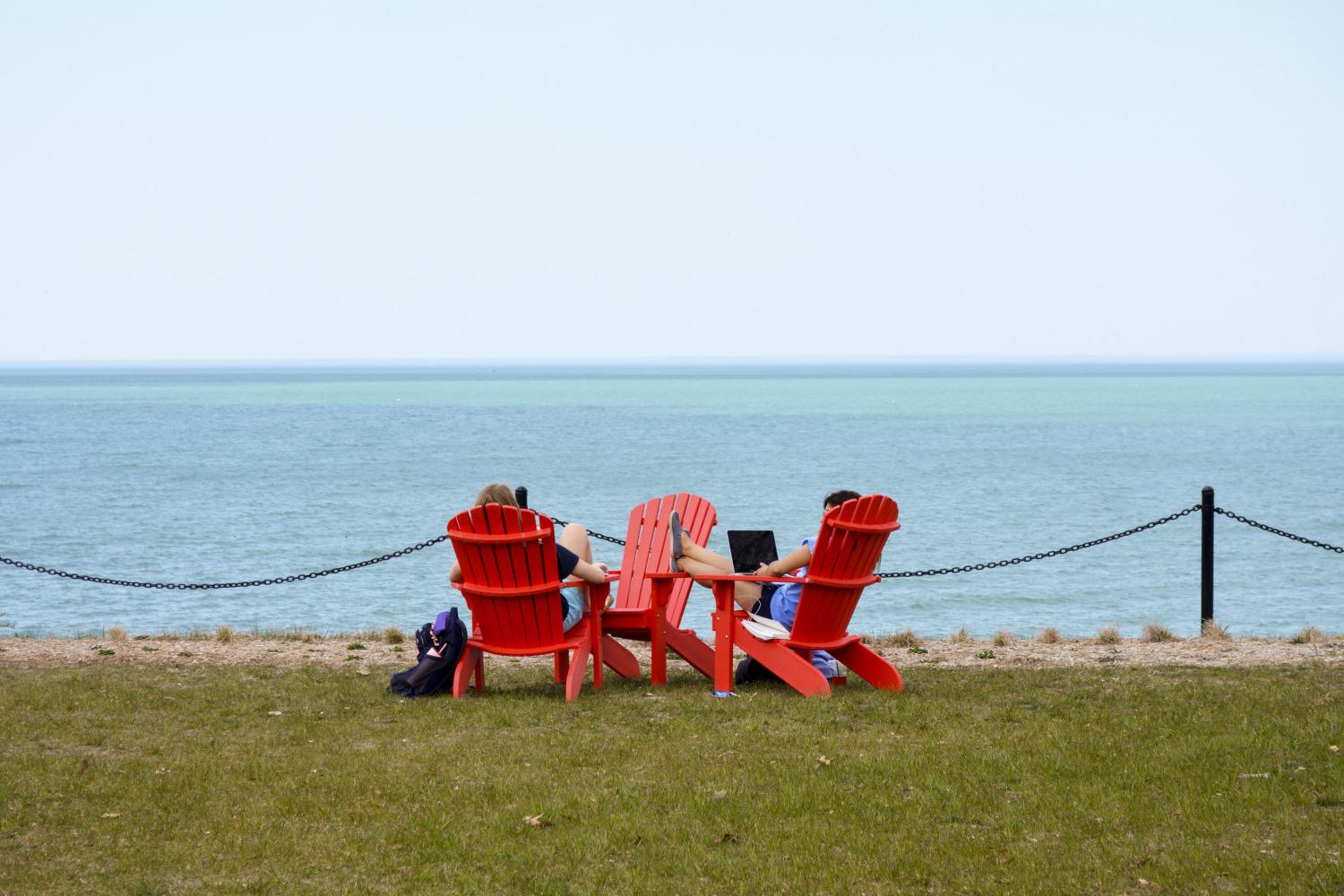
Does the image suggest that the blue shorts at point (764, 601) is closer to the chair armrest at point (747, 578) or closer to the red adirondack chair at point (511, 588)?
the chair armrest at point (747, 578)

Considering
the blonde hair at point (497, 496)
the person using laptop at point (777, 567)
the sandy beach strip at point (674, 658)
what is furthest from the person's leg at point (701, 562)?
the sandy beach strip at point (674, 658)

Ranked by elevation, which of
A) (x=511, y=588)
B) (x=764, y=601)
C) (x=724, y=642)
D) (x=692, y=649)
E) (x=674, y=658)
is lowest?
(x=674, y=658)

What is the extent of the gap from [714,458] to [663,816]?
6016cm

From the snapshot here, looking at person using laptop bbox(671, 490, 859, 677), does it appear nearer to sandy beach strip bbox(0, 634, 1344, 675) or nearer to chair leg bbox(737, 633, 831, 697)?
chair leg bbox(737, 633, 831, 697)

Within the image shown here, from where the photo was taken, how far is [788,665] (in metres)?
8.39

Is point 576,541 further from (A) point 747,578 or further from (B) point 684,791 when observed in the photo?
(B) point 684,791

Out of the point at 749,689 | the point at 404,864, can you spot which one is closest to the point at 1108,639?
the point at 749,689

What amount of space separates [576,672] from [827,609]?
1.48 meters

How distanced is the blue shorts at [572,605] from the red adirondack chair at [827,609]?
0.83 meters

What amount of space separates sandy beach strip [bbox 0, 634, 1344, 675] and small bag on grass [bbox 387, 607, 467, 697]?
1198 millimetres

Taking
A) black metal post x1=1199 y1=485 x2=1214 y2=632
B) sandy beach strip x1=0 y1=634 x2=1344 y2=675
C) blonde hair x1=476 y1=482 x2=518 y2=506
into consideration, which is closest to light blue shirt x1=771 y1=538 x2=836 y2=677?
sandy beach strip x1=0 y1=634 x2=1344 y2=675

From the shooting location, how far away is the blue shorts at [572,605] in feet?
28.5

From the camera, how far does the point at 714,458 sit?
216 ft

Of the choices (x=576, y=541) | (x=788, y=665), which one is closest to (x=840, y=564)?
(x=788, y=665)
